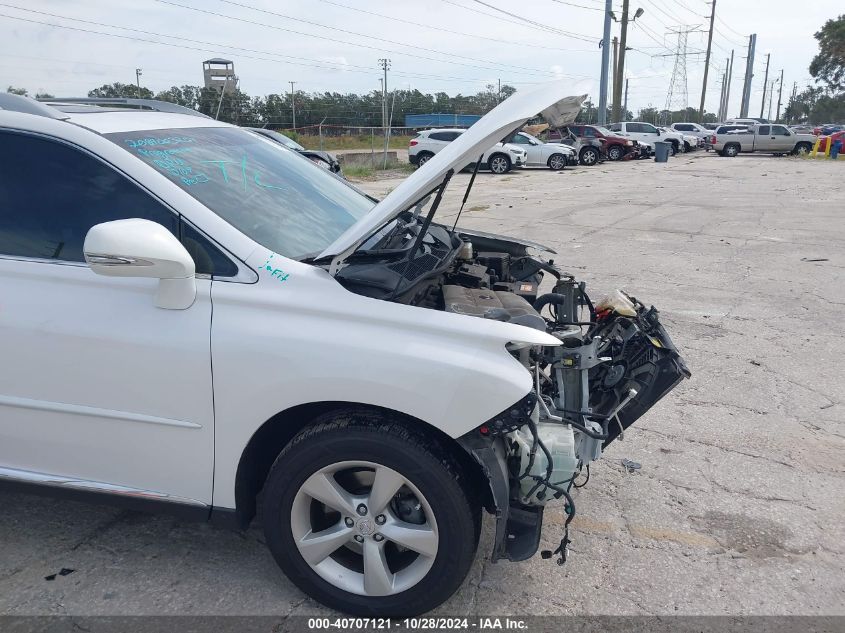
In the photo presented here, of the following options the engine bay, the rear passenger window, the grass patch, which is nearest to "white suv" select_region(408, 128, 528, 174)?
the grass patch

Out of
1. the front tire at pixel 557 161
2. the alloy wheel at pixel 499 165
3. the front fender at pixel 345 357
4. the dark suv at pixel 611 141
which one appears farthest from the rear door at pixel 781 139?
the front fender at pixel 345 357

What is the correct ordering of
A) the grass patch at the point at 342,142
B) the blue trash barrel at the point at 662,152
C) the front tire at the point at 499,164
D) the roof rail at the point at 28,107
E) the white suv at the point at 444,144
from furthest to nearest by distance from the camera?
the grass patch at the point at 342,142, the blue trash barrel at the point at 662,152, the white suv at the point at 444,144, the front tire at the point at 499,164, the roof rail at the point at 28,107

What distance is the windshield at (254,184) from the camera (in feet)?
8.97

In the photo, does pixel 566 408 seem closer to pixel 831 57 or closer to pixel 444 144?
pixel 444 144

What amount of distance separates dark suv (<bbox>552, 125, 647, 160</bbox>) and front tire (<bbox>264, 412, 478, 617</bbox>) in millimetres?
30701

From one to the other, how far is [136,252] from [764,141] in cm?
3943

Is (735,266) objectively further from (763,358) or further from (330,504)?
(330,504)

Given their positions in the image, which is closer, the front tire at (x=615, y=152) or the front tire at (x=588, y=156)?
the front tire at (x=588, y=156)

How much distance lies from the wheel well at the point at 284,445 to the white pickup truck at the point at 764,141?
124 ft

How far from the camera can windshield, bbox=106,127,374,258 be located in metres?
2.73

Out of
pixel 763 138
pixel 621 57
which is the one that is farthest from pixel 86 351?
pixel 621 57

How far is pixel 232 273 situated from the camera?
8.25 feet

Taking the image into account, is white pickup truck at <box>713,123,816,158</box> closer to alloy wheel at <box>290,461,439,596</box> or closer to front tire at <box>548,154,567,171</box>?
front tire at <box>548,154,567,171</box>

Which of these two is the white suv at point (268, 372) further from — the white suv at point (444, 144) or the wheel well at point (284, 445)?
the white suv at point (444, 144)
